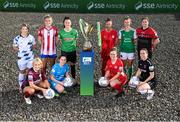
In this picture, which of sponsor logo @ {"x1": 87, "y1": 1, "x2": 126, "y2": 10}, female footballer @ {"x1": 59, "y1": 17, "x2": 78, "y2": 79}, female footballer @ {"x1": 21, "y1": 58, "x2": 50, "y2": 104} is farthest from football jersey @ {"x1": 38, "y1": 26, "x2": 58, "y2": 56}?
sponsor logo @ {"x1": 87, "y1": 1, "x2": 126, "y2": 10}

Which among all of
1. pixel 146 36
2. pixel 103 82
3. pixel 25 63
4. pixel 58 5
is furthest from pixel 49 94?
pixel 58 5

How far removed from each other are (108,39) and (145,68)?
1.24 metres

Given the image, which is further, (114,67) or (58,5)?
(58,5)

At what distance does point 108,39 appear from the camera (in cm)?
1102

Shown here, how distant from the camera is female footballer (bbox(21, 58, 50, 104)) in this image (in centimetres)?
1010

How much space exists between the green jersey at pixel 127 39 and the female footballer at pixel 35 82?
2.25 m

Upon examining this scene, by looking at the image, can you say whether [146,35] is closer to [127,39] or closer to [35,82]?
[127,39]

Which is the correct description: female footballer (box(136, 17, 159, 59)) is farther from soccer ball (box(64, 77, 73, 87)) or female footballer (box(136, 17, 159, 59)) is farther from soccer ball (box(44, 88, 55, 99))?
soccer ball (box(44, 88, 55, 99))

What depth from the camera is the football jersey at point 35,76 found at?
1020 cm

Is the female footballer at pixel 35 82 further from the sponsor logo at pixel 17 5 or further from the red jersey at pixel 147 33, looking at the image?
the sponsor logo at pixel 17 5

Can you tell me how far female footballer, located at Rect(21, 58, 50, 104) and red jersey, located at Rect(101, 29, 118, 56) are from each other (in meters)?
1.80

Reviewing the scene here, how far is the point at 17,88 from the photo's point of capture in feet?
36.2

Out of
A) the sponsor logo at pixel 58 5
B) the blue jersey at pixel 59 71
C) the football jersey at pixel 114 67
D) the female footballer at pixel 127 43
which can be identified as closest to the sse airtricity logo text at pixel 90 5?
the sponsor logo at pixel 58 5

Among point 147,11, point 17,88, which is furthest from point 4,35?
point 147,11
